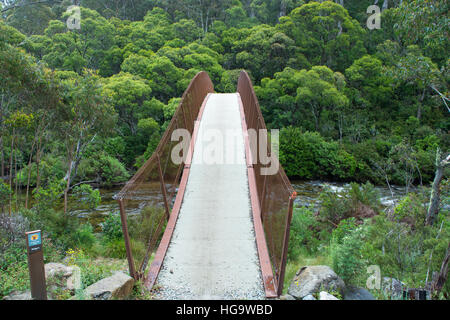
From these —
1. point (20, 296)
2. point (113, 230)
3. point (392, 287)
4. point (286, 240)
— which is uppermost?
point (286, 240)

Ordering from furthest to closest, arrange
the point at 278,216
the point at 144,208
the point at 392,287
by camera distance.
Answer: the point at 392,287
the point at 144,208
the point at 278,216

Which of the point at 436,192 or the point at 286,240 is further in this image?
the point at 436,192

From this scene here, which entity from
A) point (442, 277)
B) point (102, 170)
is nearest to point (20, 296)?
point (442, 277)

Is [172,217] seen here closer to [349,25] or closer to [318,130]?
[318,130]

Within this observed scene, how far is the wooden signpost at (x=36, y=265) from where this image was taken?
10.0 ft

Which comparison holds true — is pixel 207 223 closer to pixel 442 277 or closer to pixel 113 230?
pixel 442 277

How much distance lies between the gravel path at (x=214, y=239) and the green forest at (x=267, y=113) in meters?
0.89

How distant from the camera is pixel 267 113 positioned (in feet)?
95.0

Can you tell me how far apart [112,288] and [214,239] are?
6.67ft

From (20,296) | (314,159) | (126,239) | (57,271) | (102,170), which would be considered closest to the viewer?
(20,296)

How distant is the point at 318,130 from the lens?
27344 mm

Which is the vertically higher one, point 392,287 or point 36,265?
point 36,265

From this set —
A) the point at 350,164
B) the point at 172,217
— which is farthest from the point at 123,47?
the point at 172,217

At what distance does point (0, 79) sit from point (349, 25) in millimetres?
31249
